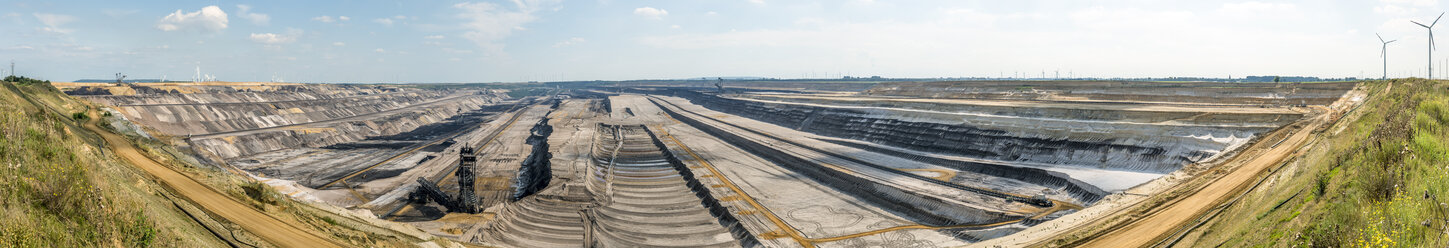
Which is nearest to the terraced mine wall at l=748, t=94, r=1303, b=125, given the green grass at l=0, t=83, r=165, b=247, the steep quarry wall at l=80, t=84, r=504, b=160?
the green grass at l=0, t=83, r=165, b=247

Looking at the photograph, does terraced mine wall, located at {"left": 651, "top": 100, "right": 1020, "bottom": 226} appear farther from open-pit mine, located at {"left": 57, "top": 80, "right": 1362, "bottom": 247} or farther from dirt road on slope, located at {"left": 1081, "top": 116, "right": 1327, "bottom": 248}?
dirt road on slope, located at {"left": 1081, "top": 116, "right": 1327, "bottom": 248}

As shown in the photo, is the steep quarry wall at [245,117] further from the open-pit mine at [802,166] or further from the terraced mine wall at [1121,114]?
the terraced mine wall at [1121,114]

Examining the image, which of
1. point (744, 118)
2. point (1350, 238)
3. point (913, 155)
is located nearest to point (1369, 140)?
point (1350, 238)

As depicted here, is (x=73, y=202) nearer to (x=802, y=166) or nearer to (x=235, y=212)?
(x=235, y=212)

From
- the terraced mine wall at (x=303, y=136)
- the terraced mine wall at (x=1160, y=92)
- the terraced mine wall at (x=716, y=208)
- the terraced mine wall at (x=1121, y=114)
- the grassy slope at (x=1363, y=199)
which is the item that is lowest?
the terraced mine wall at (x=716, y=208)

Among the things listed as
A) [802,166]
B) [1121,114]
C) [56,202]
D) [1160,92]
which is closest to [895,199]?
[802,166]

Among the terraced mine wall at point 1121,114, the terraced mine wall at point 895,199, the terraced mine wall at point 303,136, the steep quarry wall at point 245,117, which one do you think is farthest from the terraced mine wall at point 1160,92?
the steep quarry wall at point 245,117

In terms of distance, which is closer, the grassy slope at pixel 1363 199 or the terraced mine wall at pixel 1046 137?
the grassy slope at pixel 1363 199
